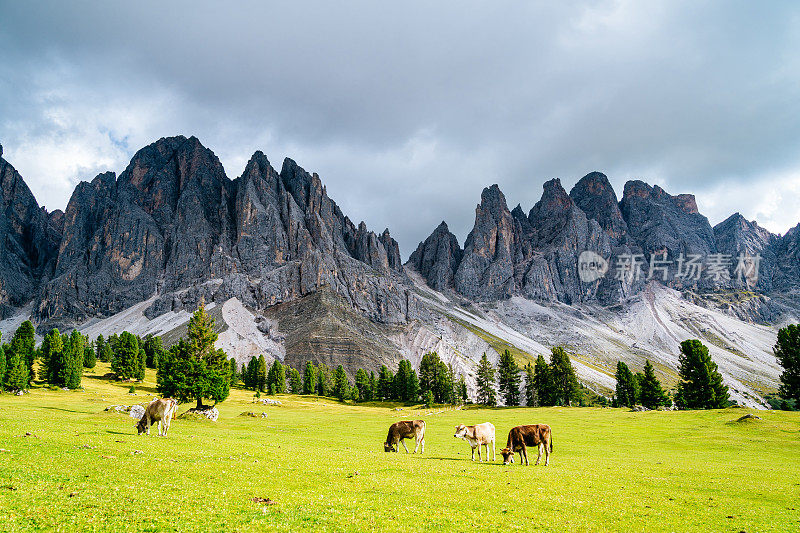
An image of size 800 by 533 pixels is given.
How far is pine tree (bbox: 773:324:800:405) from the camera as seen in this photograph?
258 feet

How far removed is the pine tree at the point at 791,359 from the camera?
258 feet

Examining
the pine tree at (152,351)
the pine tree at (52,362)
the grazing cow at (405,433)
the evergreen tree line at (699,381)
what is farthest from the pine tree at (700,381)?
the pine tree at (152,351)

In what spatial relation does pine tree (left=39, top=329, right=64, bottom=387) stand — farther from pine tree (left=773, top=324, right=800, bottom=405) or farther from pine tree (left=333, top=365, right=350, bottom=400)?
pine tree (left=773, top=324, right=800, bottom=405)

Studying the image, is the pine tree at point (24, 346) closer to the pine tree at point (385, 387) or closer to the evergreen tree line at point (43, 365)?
the evergreen tree line at point (43, 365)

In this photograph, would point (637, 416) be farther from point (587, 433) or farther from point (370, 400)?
point (370, 400)

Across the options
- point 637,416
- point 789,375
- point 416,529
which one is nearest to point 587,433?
point 637,416

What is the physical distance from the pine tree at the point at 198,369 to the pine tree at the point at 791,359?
10090 cm

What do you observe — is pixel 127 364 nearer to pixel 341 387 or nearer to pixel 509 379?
pixel 341 387

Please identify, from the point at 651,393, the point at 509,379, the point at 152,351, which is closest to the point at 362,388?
the point at 509,379

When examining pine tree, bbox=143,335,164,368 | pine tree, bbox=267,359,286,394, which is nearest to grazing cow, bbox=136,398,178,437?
pine tree, bbox=267,359,286,394

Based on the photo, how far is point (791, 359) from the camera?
7944cm

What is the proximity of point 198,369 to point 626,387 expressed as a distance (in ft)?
362

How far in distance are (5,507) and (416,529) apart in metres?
12.1

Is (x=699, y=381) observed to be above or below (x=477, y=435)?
below
